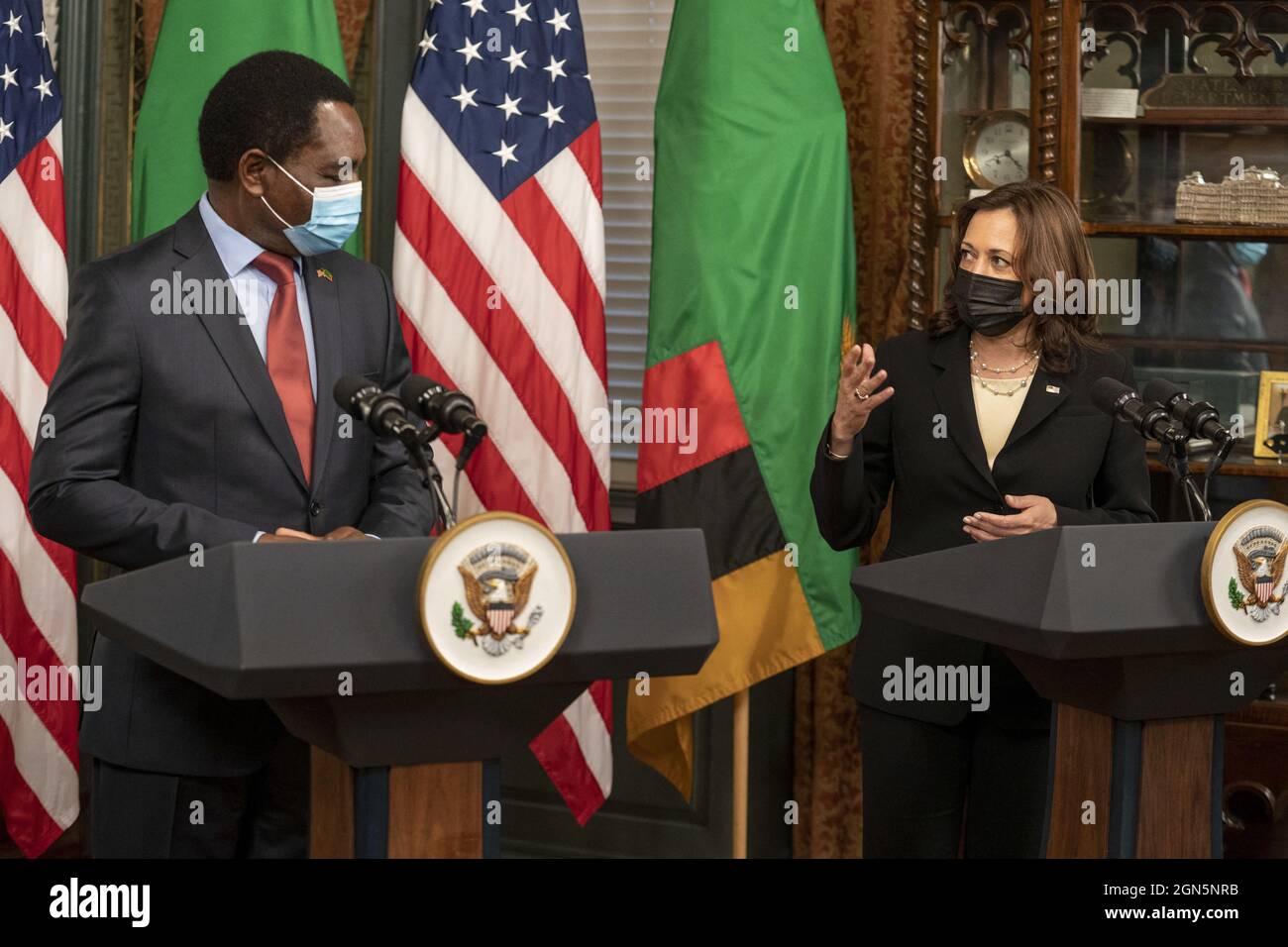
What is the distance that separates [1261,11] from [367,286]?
232 cm

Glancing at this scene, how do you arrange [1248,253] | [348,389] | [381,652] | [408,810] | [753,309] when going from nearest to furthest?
[381,652], [408,810], [348,389], [753,309], [1248,253]

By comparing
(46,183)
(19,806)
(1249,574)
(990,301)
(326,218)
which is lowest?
(19,806)

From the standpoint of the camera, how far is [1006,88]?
139 inches

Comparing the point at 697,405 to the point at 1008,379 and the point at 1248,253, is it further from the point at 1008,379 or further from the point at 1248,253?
the point at 1248,253

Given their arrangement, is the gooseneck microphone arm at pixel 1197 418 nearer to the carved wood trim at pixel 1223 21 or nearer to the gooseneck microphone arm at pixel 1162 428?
the gooseneck microphone arm at pixel 1162 428

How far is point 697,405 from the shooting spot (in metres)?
3.26

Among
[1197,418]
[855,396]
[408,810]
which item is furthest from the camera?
[855,396]

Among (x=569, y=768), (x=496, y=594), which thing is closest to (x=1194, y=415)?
(x=496, y=594)

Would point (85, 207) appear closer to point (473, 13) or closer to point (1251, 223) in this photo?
point (473, 13)

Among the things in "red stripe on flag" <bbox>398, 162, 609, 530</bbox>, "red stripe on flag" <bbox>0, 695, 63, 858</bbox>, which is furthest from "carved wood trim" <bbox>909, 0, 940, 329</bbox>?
"red stripe on flag" <bbox>0, 695, 63, 858</bbox>

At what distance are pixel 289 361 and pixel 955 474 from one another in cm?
111

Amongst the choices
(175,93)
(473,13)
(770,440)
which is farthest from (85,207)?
(770,440)

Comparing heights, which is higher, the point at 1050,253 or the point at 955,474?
the point at 1050,253

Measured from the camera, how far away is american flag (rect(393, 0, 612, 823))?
3.31 m
